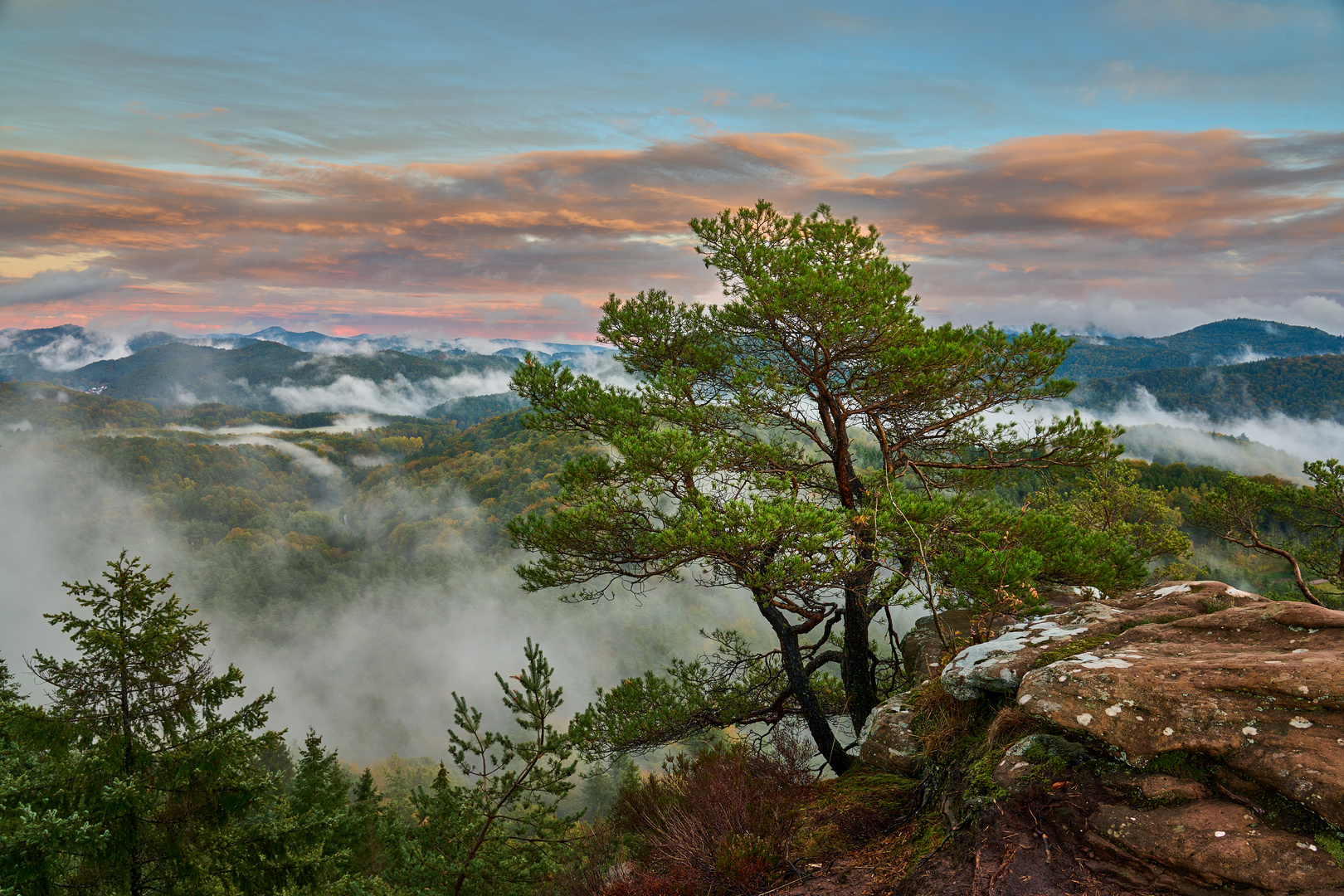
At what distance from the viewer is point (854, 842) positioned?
547 centimetres

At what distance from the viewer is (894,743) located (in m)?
6.58

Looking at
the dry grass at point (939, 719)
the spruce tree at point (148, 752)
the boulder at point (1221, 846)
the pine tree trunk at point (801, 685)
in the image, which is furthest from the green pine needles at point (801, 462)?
the spruce tree at point (148, 752)

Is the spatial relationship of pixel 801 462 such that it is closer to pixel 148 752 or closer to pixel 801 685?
pixel 801 685

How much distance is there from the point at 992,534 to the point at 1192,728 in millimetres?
4223

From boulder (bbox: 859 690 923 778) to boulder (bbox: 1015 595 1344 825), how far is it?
186 cm

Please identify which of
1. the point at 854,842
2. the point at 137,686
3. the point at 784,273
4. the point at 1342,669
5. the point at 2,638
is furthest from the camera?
the point at 2,638

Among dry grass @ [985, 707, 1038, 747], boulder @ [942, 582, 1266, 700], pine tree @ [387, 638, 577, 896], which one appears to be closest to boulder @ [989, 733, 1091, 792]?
dry grass @ [985, 707, 1038, 747]

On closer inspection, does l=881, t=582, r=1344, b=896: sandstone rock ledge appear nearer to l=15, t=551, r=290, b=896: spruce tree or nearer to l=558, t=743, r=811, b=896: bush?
l=558, t=743, r=811, b=896: bush

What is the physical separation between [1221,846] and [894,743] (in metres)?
3.34

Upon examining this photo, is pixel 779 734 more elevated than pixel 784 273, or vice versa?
pixel 784 273

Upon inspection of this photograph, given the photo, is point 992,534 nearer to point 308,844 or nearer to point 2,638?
point 308,844

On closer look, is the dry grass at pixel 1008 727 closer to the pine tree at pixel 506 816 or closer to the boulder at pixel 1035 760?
the boulder at pixel 1035 760

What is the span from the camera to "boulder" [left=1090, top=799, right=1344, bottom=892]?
3207mm

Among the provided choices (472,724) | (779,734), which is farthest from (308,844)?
(779,734)
